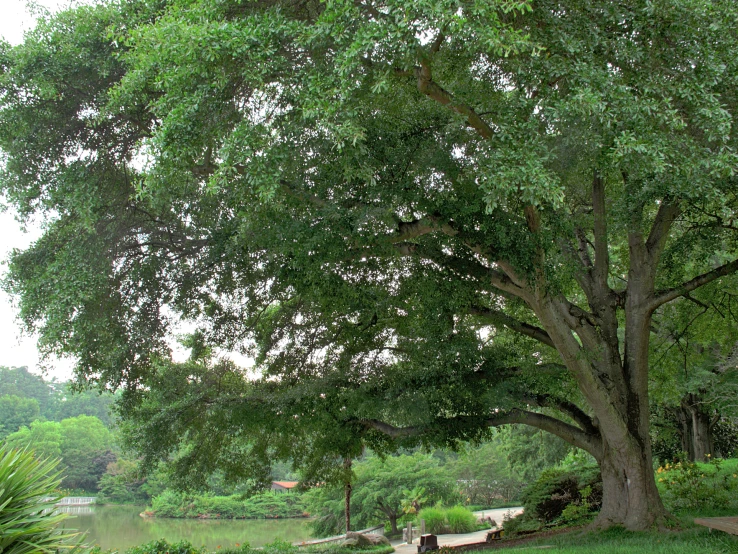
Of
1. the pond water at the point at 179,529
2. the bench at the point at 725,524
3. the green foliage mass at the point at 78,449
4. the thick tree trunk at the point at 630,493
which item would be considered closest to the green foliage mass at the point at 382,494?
the pond water at the point at 179,529

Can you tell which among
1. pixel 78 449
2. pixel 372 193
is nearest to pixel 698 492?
pixel 372 193

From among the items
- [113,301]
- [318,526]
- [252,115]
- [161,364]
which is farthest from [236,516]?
[252,115]

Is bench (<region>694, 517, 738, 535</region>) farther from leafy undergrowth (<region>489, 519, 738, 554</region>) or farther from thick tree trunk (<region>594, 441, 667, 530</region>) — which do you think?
thick tree trunk (<region>594, 441, 667, 530</region>)

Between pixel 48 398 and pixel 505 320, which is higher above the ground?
pixel 48 398

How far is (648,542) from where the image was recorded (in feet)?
26.9

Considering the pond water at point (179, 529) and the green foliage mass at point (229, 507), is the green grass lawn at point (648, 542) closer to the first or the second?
the pond water at point (179, 529)

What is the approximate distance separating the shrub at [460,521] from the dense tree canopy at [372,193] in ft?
35.4

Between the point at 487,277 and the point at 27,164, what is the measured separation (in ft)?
22.7

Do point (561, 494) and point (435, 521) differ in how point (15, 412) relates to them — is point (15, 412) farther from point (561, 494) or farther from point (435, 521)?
point (561, 494)

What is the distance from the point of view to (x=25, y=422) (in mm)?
47281

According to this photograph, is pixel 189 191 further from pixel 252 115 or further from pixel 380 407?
pixel 380 407

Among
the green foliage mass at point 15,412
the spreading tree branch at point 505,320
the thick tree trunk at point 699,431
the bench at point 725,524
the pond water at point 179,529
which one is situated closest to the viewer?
the bench at point 725,524

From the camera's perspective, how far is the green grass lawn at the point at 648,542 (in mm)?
7269

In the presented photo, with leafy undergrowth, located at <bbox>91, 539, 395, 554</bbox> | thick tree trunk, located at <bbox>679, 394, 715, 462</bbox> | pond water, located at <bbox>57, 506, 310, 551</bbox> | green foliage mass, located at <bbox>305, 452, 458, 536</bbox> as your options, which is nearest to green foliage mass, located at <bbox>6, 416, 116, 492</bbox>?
pond water, located at <bbox>57, 506, 310, 551</bbox>
